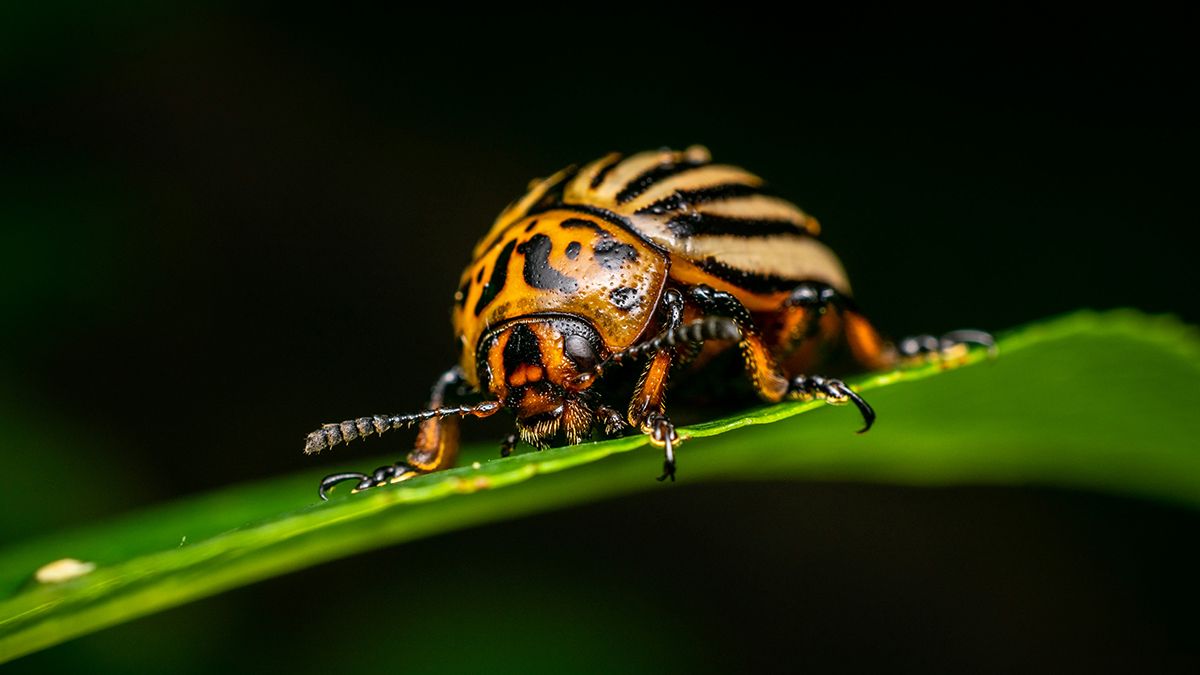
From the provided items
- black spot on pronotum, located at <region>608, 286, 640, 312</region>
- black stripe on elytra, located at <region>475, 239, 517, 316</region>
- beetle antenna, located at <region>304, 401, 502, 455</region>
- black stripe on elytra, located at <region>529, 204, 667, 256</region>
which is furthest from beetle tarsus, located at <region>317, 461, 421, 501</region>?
black stripe on elytra, located at <region>529, 204, 667, 256</region>

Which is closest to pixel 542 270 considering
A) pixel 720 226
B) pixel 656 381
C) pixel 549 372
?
pixel 549 372

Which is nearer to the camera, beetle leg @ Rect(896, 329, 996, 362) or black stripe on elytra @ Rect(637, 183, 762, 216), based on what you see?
black stripe on elytra @ Rect(637, 183, 762, 216)

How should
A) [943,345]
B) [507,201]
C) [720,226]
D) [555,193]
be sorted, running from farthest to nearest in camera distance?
[507,201] < [943,345] < [555,193] < [720,226]

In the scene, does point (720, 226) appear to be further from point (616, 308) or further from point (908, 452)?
point (908, 452)

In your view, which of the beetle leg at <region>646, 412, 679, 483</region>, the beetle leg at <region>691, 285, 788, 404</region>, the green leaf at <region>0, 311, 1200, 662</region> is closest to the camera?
the beetle leg at <region>646, 412, 679, 483</region>

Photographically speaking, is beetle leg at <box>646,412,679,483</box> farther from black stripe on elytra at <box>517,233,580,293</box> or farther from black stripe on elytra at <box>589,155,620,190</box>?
black stripe on elytra at <box>589,155,620,190</box>
